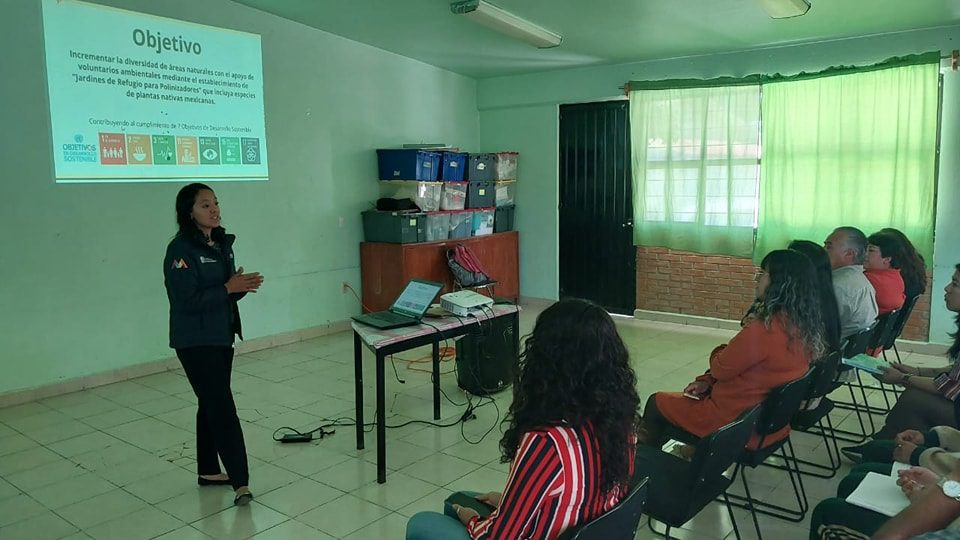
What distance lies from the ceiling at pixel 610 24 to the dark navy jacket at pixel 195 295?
114 inches

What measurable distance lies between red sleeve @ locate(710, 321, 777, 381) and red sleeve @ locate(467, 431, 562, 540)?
4.60 ft

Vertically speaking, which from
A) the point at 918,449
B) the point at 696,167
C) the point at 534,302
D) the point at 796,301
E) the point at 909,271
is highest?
the point at 696,167

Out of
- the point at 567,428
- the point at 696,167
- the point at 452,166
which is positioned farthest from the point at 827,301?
the point at 452,166

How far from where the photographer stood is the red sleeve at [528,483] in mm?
1473

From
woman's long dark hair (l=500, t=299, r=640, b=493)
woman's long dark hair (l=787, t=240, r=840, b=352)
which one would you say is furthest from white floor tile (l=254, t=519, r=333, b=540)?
woman's long dark hair (l=787, t=240, r=840, b=352)

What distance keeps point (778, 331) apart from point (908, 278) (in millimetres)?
2315

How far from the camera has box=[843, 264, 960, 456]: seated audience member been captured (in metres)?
2.89

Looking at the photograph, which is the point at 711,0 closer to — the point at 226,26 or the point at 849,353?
the point at 849,353

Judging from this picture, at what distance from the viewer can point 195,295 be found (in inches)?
115

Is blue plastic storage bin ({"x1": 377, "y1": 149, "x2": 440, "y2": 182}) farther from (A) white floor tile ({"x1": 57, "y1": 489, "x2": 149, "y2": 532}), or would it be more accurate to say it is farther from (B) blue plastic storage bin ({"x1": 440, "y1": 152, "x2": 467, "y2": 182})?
(A) white floor tile ({"x1": 57, "y1": 489, "x2": 149, "y2": 532})

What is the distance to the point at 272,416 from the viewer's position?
4.25m

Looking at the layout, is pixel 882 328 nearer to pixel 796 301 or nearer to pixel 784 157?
pixel 796 301

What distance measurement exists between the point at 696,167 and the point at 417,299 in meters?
4.02

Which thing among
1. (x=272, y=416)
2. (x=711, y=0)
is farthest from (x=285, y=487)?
(x=711, y=0)
